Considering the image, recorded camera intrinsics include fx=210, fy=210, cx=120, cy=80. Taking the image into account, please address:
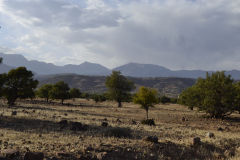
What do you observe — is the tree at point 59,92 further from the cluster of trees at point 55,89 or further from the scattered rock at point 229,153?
the scattered rock at point 229,153

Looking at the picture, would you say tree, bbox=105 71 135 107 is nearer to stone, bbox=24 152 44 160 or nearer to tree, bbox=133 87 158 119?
tree, bbox=133 87 158 119

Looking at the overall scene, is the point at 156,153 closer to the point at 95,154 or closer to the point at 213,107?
the point at 95,154

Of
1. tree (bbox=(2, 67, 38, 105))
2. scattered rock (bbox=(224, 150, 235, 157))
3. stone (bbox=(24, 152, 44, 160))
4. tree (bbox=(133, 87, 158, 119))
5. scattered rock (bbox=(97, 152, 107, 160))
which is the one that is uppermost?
tree (bbox=(2, 67, 38, 105))

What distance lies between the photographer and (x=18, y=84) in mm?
41438

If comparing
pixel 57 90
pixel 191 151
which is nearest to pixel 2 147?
pixel 191 151

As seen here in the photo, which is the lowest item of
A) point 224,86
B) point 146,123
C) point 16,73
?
point 146,123

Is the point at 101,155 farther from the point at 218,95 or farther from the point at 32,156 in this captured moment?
the point at 218,95

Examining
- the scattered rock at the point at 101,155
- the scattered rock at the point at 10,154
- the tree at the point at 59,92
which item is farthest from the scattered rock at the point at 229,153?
the tree at the point at 59,92

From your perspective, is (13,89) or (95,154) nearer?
(95,154)

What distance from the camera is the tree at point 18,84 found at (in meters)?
40.7

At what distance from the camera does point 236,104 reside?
35062mm

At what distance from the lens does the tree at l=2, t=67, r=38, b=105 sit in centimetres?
4066

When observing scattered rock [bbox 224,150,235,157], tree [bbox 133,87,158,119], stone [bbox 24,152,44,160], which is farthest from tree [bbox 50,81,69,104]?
stone [bbox 24,152,44,160]

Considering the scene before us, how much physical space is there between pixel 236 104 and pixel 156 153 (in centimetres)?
2952
